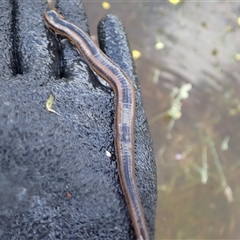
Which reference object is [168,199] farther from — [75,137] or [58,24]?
[58,24]

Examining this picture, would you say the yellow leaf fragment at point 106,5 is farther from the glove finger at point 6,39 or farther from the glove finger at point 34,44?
the glove finger at point 6,39

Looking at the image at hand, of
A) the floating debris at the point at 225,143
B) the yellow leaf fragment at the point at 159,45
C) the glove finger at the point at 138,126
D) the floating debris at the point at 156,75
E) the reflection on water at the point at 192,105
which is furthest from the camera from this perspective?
the yellow leaf fragment at the point at 159,45

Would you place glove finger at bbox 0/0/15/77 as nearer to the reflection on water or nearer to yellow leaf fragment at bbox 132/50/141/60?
the reflection on water

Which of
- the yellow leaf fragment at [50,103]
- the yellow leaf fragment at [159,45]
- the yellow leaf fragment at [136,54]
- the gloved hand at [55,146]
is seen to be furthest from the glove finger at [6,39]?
the yellow leaf fragment at [159,45]

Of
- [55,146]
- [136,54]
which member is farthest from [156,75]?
[55,146]

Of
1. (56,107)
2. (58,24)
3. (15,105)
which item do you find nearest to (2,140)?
(15,105)

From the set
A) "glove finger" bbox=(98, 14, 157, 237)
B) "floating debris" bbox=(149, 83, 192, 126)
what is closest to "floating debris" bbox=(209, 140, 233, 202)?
"floating debris" bbox=(149, 83, 192, 126)

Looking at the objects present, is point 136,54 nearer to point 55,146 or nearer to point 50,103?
point 50,103

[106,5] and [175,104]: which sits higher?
[106,5]
